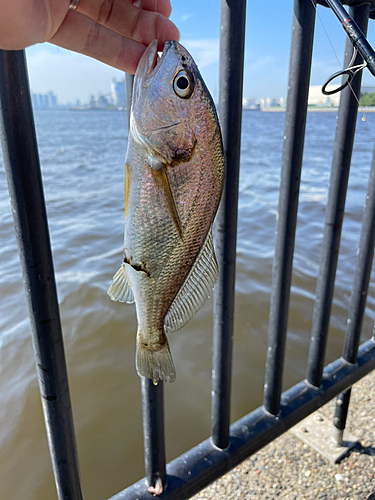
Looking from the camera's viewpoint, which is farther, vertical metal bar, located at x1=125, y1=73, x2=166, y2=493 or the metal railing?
vertical metal bar, located at x1=125, y1=73, x2=166, y2=493

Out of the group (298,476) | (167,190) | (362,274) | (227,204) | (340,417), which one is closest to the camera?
(167,190)

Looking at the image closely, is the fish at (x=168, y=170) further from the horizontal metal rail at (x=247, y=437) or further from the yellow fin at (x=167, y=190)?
the horizontal metal rail at (x=247, y=437)

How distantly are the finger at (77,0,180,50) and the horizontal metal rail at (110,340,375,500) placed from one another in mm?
1532

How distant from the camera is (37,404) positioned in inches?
146

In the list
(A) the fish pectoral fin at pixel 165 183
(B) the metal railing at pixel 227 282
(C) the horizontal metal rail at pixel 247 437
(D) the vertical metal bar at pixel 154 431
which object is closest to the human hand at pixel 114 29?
(B) the metal railing at pixel 227 282

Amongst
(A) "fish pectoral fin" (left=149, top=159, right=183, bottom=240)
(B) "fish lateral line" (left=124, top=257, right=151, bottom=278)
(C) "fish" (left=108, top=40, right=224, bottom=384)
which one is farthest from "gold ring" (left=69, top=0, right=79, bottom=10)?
(B) "fish lateral line" (left=124, top=257, right=151, bottom=278)

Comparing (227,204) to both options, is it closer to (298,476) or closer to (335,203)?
(335,203)

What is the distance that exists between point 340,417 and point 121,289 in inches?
81.5

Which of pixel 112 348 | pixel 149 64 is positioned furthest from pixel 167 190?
pixel 112 348

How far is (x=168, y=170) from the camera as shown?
0.98 m

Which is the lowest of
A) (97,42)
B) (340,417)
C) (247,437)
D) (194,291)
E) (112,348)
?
(112,348)

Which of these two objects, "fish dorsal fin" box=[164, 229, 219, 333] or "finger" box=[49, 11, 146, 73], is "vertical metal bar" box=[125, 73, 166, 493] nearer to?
"fish dorsal fin" box=[164, 229, 219, 333]

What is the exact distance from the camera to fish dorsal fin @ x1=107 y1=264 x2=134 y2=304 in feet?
3.69

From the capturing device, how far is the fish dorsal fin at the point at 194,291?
1.13m
